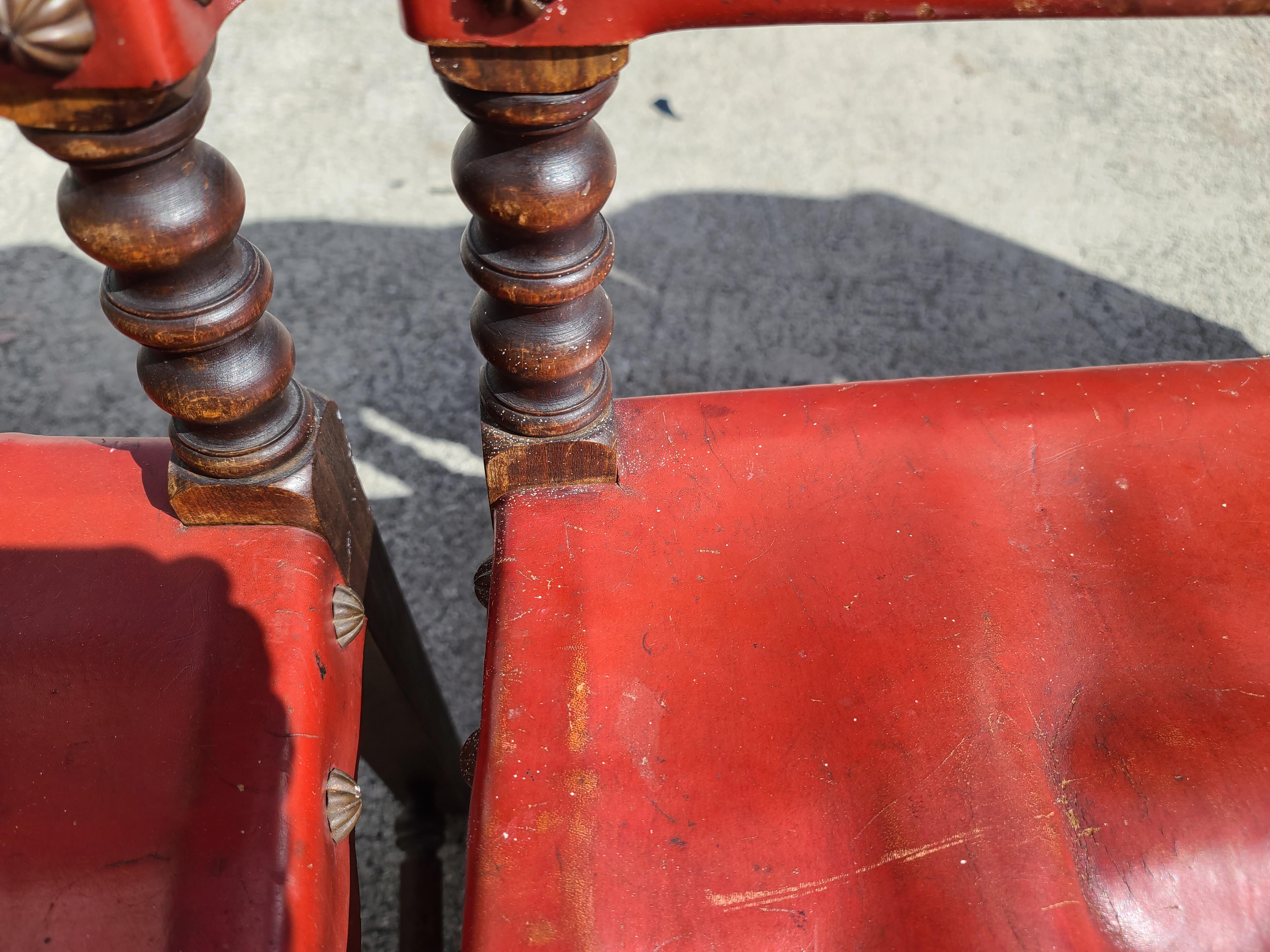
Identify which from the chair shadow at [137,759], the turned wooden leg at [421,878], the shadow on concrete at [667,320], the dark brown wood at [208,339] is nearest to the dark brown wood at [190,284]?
the dark brown wood at [208,339]

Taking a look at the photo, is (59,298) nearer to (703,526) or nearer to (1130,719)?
(703,526)

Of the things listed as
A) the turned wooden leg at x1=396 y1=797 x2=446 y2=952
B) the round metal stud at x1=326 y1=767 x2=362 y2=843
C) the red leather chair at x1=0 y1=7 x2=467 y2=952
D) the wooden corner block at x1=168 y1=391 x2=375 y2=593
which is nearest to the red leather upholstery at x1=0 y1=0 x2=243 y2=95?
the red leather chair at x1=0 y1=7 x2=467 y2=952

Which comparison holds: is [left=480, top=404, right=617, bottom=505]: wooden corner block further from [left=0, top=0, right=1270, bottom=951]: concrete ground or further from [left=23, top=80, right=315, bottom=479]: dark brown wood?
[left=0, top=0, right=1270, bottom=951]: concrete ground

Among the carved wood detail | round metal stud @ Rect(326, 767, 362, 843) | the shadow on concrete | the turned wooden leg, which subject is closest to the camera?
the carved wood detail

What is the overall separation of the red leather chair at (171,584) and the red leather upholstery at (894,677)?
0.14 metres

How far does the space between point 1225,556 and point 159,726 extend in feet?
2.64

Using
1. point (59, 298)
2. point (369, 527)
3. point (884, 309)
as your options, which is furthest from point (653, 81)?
point (369, 527)

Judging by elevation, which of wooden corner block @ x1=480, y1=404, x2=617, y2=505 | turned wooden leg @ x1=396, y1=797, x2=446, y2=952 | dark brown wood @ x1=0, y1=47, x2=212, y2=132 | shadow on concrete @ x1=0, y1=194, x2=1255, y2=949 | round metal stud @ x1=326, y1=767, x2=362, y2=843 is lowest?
turned wooden leg @ x1=396, y1=797, x2=446, y2=952

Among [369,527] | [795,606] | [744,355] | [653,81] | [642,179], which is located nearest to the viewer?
[795,606]

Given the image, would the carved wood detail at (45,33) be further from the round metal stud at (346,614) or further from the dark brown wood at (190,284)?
the round metal stud at (346,614)

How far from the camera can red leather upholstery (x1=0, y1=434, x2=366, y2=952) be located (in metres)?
0.63

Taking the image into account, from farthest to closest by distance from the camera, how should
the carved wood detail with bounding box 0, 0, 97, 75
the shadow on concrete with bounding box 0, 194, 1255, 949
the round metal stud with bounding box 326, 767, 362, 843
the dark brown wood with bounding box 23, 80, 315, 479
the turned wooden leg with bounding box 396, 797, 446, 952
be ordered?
the shadow on concrete with bounding box 0, 194, 1255, 949 → the turned wooden leg with bounding box 396, 797, 446, 952 → the round metal stud with bounding box 326, 767, 362, 843 → the dark brown wood with bounding box 23, 80, 315, 479 → the carved wood detail with bounding box 0, 0, 97, 75

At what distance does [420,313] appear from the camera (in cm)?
179

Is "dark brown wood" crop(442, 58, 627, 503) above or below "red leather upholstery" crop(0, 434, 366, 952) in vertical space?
above
